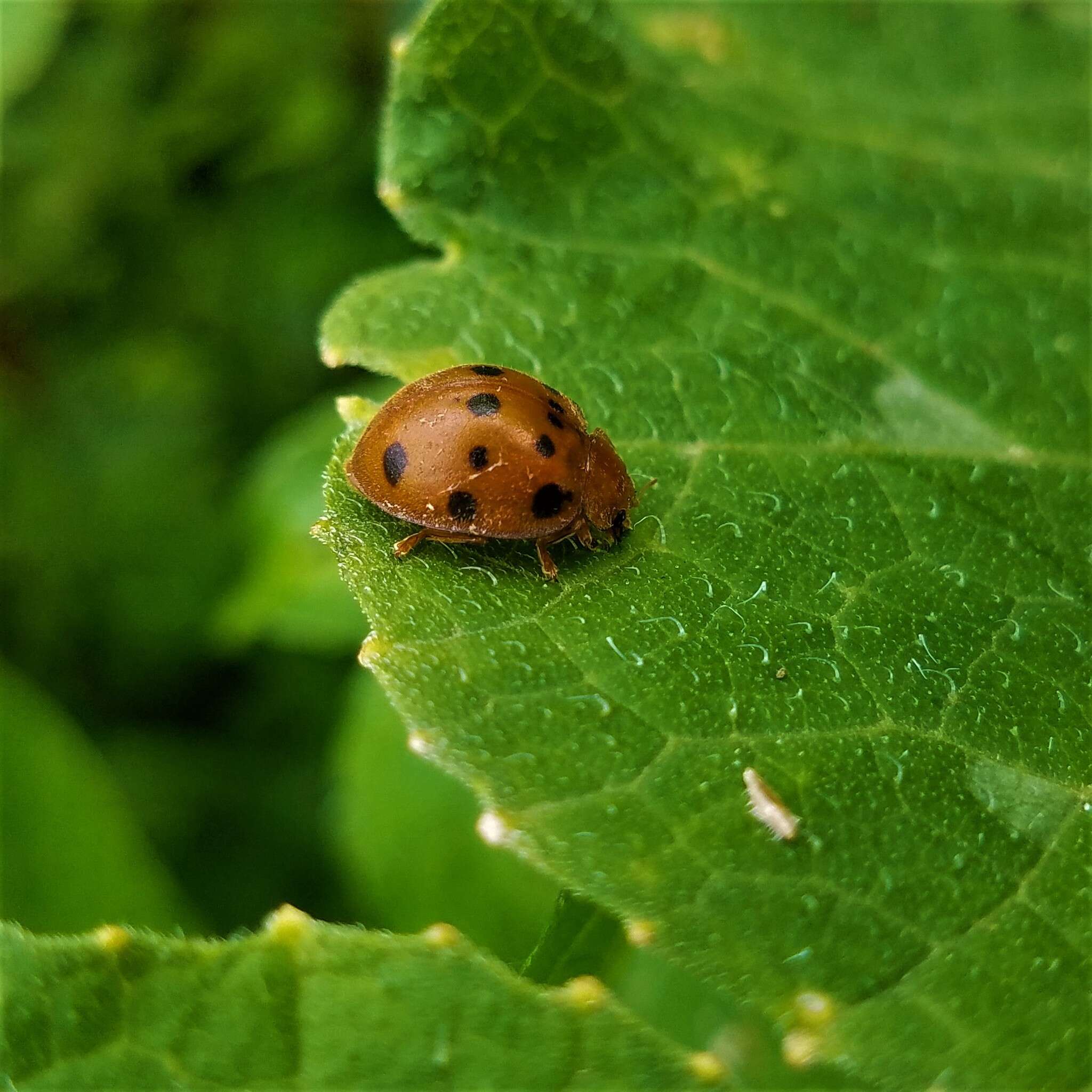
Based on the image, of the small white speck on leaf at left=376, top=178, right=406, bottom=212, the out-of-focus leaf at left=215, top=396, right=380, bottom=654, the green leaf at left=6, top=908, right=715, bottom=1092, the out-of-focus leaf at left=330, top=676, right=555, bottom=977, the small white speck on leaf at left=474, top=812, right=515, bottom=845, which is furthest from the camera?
the out-of-focus leaf at left=215, top=396, right=380, bottom=654

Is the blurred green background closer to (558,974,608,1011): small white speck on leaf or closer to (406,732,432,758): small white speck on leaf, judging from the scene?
(406,732,432,758): small white speck on leaf

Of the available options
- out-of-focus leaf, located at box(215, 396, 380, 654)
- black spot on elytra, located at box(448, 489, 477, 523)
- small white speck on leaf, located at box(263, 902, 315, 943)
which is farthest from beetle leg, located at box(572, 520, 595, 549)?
out-of-focus leaf, located at box(215, 396, 380, 654)

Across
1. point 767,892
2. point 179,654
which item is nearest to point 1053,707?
point 767,892

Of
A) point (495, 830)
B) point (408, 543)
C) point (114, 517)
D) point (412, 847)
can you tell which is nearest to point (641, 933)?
point (495, 830)

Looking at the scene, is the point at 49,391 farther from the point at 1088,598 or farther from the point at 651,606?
the point at 1088,598

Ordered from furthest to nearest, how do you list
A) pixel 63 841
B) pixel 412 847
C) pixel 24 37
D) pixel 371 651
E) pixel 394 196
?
pixel 24 37 < pixel 412 847 < pixel 63 841 < pixel 394 196 < pixel 371 651

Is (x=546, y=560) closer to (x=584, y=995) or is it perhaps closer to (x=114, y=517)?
(x=584, y=995)
